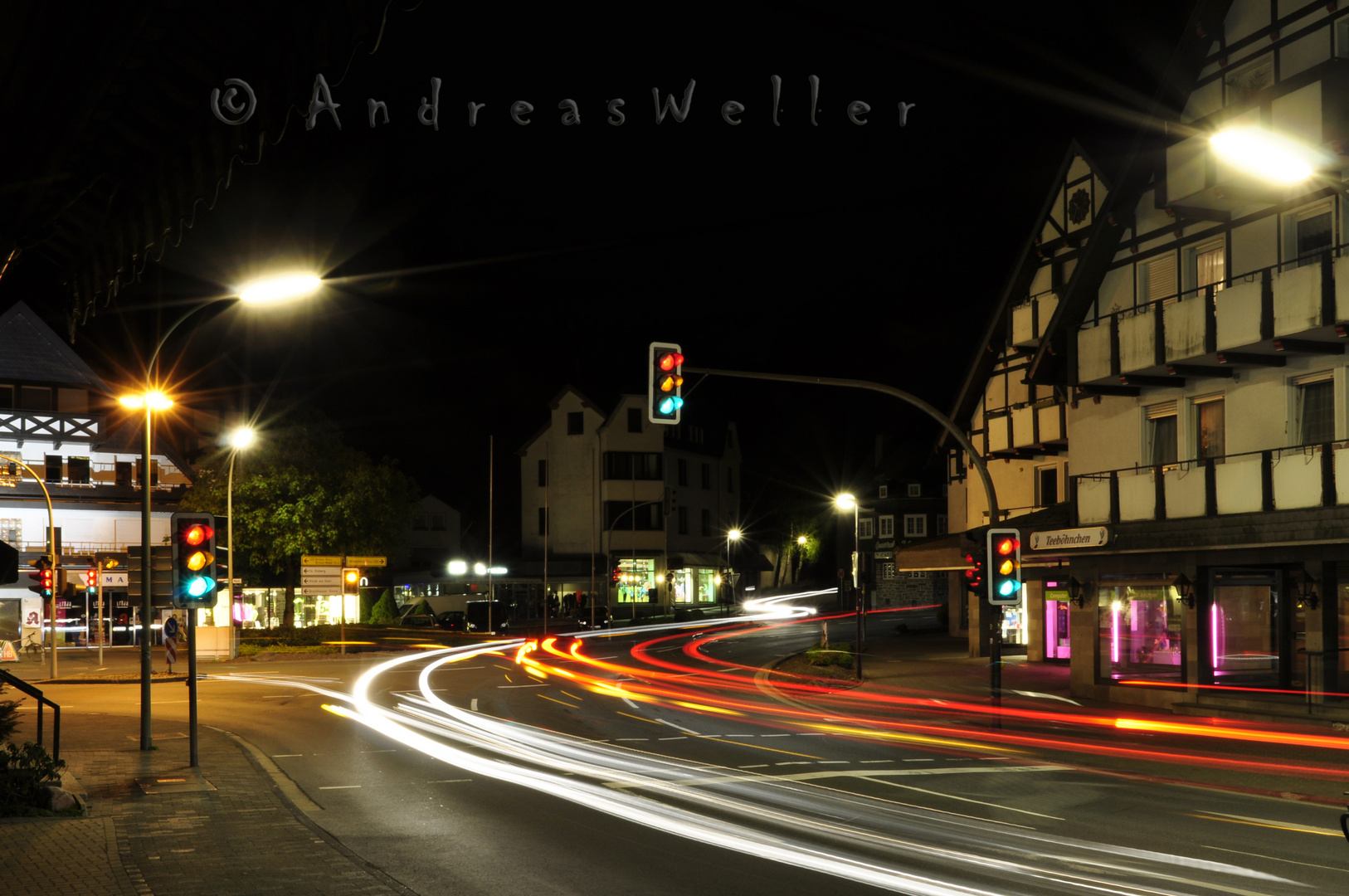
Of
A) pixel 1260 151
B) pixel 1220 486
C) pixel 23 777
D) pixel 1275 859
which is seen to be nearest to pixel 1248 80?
pixel 1220 486

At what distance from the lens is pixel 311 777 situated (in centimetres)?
1578

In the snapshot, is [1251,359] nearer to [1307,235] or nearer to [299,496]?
[1307,235]

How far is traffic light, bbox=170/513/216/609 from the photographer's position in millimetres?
16438

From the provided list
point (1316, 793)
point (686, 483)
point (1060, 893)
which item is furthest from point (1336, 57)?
point (686, 483)

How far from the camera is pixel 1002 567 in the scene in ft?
70.7

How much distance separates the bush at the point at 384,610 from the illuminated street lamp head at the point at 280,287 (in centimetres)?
5231

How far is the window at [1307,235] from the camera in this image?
22156 mm

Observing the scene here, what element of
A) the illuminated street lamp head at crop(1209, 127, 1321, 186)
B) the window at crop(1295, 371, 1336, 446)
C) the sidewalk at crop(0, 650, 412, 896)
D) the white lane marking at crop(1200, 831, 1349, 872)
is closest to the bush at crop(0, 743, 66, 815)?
the sidewalk at crop(0, 650, 412, 896)

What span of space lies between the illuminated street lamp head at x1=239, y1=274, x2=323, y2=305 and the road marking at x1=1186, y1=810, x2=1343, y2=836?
39.3 feet

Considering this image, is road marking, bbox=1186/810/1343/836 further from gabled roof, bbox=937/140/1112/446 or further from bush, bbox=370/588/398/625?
bush, bbox=370/588/398/625

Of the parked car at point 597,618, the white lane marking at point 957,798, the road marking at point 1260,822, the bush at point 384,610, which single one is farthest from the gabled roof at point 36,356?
the road marking at point 1260,822

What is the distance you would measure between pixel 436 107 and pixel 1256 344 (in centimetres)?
1976

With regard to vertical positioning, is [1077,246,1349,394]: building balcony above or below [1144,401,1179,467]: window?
above

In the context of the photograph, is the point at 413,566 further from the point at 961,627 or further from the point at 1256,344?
the point at 1256,344
